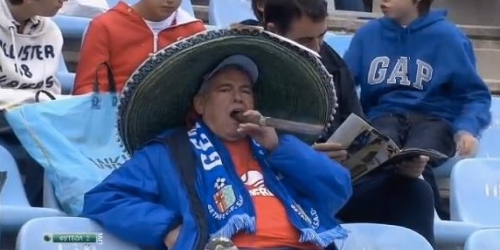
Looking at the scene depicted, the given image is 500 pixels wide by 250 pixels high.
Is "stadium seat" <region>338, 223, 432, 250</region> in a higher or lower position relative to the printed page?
lower

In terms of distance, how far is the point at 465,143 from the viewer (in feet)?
12.8

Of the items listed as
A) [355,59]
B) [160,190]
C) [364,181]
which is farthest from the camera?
[355,59]

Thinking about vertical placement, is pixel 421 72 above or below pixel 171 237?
below

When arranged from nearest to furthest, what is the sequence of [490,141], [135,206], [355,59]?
1. [135,206]
2. [355,59]
3. [490,141]

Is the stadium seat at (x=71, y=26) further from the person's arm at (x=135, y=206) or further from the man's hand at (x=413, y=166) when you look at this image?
the person's arm at (x=135, y=206)

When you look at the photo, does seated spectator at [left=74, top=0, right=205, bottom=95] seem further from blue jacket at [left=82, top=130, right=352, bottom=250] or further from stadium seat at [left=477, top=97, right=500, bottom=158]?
stadium seat at [left=477, top=97, right=500, bottom=158]

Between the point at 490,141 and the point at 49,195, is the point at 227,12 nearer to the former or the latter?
the point at 490,141

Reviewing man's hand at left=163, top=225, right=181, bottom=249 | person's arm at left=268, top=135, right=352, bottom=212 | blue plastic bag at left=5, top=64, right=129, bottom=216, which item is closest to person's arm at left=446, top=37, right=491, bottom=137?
person's arm at left=268, top=135, right=352, bottom=212

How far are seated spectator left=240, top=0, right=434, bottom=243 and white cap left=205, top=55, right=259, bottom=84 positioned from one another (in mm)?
426

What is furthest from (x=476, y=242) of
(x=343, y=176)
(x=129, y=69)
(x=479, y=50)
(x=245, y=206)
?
(x=479, y=50)

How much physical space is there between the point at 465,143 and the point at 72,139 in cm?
124

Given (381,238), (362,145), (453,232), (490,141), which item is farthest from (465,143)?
(362,145)

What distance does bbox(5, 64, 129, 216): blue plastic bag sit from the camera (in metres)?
3.30

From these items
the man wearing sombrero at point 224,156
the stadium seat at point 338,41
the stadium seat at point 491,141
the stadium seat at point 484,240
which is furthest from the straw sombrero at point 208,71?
the stadium seat at point 338,41
